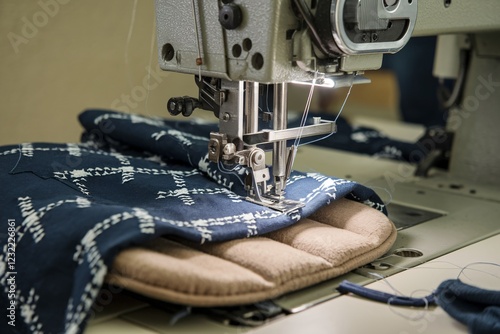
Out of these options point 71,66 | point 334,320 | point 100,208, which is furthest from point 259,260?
point 71,66

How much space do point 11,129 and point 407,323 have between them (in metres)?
1.52

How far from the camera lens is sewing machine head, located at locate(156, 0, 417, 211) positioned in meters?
1.27

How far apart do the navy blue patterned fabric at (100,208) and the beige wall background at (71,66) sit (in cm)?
56

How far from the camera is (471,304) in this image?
1203 mm

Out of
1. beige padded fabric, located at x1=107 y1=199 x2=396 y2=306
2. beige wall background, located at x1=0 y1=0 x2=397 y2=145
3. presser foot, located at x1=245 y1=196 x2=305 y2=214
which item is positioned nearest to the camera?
beige padded fabric, located at x1=107 y1=199 x2=396 y2=306

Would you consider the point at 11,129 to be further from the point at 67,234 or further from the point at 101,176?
the point at 67,234

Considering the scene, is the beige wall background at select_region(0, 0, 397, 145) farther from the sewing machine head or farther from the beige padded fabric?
the beige padded fabric

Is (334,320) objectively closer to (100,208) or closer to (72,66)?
(100,208)

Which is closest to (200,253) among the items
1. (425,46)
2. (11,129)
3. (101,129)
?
(101,129)

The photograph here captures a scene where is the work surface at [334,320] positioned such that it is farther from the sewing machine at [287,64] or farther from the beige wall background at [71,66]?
the beige wall background at [71,66]

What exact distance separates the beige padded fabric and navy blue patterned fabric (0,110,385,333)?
28 mm

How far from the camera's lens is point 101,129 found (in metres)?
1.87

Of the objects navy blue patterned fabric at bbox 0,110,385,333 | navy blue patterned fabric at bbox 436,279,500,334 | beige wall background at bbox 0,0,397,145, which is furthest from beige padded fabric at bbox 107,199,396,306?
beige wall background at bbox 0,0,397,145

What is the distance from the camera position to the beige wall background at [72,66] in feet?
7.30
